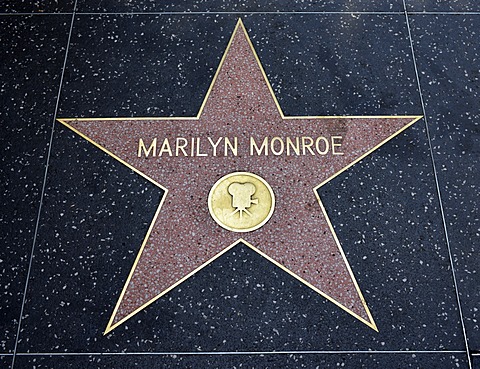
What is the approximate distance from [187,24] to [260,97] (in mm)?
484

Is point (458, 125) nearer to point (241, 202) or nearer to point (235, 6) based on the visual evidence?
point (241, 202)

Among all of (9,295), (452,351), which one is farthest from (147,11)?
(452,351)

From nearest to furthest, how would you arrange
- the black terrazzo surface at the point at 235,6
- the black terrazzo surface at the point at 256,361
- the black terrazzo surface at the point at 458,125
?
the black terrazzo surface at the point at 256,361 < the black terrazzo surface at the point at 458,125 < the black terrazzo surface at the point at 235,6

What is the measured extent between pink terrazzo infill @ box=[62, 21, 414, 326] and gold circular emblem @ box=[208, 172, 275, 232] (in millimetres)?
22

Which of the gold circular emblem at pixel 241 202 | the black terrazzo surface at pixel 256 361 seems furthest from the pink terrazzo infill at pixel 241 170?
the black terrazzo surface at pixel 256 361

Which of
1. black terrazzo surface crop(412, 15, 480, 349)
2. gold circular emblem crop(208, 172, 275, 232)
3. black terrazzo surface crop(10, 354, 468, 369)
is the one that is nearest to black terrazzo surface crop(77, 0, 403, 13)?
black terrazzo surface crop(412, 15, 480, 349)

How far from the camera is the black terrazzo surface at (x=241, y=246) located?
150cm

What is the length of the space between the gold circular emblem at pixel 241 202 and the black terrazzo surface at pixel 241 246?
0.37 feet

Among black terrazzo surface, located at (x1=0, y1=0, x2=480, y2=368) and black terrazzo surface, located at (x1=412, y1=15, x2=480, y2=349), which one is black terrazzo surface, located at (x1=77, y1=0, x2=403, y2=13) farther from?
black terrazzo surface, located at (x1=412, y1=15, x2=480, y2=349)

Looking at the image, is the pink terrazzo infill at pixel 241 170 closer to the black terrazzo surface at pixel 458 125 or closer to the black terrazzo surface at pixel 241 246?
the black terrazzo surface at pixel 241 246

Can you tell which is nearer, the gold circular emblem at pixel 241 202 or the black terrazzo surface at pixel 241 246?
the black terrazzo surface at pixel 241 246

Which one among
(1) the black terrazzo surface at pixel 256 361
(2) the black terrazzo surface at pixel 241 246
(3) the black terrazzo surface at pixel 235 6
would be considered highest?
(3) the black terrazzo surface at pixel 235 6

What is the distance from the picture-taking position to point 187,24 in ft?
6.51

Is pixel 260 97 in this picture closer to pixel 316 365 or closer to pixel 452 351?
pixel 316 365
